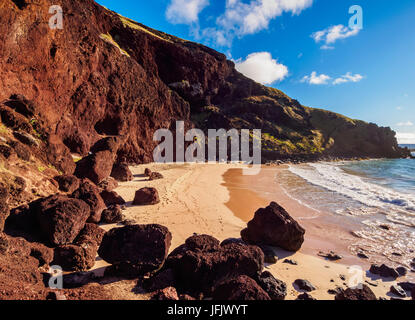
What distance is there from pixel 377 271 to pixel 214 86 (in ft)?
211

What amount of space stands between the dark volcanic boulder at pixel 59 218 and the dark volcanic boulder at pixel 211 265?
10.5 feet

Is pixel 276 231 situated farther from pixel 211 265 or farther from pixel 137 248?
pixel 137 248

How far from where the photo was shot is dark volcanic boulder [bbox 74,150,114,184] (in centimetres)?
1299

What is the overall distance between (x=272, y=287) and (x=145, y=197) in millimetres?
8375

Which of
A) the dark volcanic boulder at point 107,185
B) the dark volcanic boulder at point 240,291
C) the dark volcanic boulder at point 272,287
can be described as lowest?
the dark volcanic boulder at point 272,287

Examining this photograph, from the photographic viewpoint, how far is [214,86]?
213 feet

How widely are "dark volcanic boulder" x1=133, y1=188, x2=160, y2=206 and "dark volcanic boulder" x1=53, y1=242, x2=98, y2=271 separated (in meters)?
5.72

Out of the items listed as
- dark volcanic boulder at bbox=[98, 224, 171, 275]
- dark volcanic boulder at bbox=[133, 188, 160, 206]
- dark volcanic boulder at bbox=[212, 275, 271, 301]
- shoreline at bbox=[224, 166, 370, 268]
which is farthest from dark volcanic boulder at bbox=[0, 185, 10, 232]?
shoreline at bbox=[224, 166, 370, 268]

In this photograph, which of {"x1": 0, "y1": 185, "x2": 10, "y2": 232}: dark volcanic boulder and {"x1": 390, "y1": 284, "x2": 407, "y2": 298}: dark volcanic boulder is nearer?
{"x1": 0, "y1": 185, "x2": 10, "y2": 232}: dark volcanic boulder

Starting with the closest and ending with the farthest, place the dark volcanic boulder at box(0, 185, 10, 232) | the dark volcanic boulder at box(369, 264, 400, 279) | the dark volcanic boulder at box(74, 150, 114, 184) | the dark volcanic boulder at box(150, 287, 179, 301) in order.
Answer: the dark volcanic boulder at box(150, 287, 179, 301)
the dark volcanic boulder at box(0, 185, 10, 232)
the dark volcanic boulder at box(369, 264, 400, 279)
the dark volcanic boulder at box(74, 150, 114, 184)

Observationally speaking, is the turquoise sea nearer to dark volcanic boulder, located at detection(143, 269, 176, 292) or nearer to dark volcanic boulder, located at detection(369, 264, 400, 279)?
dark volcanic boulder, located at detection(369, 264, 400, 279)

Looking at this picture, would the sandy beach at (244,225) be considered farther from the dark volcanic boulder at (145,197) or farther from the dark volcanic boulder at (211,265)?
the dark volcanic boulder at (211,265)

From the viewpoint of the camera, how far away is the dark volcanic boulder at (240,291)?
13.5ft

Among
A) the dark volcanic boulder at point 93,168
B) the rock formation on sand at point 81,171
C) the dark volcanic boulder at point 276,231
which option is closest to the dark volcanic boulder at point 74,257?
the rock formation on sand at point 81,171
